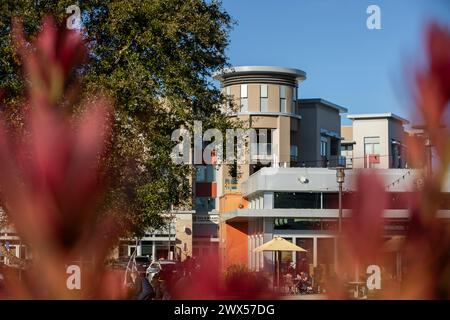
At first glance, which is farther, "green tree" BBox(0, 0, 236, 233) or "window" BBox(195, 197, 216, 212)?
"window" BBox(195, 197, 216, 212)

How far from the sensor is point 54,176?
107cm

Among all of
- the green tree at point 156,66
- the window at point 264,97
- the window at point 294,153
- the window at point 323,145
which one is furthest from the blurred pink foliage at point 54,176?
the window at point 323,145

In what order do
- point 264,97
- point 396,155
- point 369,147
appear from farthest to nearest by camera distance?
point 264,97 < point 369,147 < point 396,155

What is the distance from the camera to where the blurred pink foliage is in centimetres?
107

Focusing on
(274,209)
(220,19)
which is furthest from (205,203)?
(220,19)

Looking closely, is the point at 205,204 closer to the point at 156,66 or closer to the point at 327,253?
the point at 156,66

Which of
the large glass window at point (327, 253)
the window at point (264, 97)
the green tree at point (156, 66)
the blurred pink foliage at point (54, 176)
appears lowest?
the large glass window at point (327, 253)

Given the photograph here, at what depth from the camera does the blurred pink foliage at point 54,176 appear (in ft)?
3.51

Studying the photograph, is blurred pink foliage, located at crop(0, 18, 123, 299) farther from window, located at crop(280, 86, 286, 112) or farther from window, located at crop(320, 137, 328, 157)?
window, located at crop(320, 137, 328, 157)

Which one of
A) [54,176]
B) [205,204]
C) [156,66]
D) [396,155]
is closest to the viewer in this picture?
[54,176]

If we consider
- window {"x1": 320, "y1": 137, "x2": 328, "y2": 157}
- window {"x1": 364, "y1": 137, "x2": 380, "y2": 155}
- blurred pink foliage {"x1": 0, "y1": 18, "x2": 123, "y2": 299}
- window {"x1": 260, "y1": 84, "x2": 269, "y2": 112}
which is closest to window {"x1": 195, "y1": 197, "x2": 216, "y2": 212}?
window {"x1": 260, "y1": 84, "x2": 269, "y2": 112}

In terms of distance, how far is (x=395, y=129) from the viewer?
1.18m

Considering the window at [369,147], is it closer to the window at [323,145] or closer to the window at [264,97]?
the window at [264,97]

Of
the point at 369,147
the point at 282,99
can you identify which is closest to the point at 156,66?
the point at 369,147
